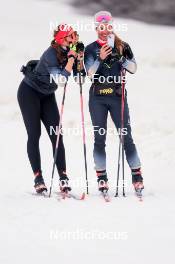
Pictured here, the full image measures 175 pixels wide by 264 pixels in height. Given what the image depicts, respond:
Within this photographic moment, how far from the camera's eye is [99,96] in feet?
24.2

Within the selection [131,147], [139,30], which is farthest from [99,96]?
[139,30]

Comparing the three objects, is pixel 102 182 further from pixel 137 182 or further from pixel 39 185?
pixel 39 185

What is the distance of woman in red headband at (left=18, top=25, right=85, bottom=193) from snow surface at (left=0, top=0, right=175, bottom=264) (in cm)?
66

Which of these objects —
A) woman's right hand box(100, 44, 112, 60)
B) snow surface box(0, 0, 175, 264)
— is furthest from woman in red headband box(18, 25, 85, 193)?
snow surface box(0, 0, 175, 264)

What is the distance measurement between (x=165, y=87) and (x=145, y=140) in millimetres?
5274

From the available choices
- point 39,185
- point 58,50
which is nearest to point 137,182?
point 39,185

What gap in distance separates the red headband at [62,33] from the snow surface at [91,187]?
2113 millimetres

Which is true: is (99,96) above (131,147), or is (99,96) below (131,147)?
above

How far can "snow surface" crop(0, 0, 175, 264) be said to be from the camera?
587 centimetres

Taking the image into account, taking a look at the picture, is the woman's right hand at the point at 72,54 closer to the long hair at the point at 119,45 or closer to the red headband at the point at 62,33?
the red headband at the point at 62,33

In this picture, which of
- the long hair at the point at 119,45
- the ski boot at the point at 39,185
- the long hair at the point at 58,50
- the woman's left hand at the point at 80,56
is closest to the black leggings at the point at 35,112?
the ski boot at the point at 39,185

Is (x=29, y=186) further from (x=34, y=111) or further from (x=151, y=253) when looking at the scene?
(x=151, y=253)

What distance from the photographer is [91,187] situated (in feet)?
27.8

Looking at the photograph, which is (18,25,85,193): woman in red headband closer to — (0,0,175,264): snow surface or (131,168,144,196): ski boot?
(0,0,175,264): snow surface
